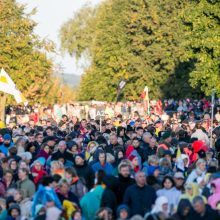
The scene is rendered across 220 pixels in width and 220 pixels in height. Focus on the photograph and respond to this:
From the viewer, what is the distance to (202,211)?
62.5 ft

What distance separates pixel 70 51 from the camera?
131 m

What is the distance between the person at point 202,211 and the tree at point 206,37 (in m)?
31.9

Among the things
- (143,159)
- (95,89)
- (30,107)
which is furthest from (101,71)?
(143,159)

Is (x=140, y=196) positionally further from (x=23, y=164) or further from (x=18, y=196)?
(x=23, y=164)

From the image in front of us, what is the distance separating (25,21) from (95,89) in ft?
73.5

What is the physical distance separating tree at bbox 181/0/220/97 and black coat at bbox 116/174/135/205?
28750mm

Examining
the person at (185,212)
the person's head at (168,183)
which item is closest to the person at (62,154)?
the person's head at (168,183)

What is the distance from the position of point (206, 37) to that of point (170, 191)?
3051 cm

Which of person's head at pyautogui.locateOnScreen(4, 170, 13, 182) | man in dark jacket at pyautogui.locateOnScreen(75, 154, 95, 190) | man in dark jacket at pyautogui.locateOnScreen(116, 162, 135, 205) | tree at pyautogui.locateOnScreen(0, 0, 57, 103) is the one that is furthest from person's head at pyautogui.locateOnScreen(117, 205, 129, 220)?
tree at pyautogui.locateOnScreen(0, 0, 57, 103)

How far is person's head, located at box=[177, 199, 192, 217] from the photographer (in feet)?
62.5

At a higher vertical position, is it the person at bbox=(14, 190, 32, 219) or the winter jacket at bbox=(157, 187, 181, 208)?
the winter jacket at bbox=(157, 187, 181, 208)

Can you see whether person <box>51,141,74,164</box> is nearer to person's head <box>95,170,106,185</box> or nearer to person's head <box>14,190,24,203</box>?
person's head <box>14,190,24,203</box>

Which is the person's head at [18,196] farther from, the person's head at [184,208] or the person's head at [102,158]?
the person's head at [184,208]

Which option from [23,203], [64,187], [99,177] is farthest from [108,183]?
[23,203]
